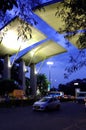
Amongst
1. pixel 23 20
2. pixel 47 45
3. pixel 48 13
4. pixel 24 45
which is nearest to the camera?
pixel 23 20

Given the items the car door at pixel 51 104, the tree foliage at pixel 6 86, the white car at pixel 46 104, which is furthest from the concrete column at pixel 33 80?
the car door at pixel 51 104

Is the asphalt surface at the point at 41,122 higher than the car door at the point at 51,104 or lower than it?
lower

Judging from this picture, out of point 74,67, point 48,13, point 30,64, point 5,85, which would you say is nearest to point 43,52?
point 30,64

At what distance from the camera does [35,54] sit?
86312 mm

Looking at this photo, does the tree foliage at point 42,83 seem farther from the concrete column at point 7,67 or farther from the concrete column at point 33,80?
the concrete column at point 7,67

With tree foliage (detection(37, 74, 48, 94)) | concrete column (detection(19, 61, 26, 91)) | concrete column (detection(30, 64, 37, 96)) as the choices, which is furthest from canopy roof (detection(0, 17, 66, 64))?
tree foliage (detection(37, 74, 48, 94))

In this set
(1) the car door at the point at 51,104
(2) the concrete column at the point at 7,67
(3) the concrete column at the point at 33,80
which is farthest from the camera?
(3) the concrete column at the point at 33,80

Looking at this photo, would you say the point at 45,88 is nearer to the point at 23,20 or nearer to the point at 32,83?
the point at 32,83

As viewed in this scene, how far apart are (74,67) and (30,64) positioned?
291 feet

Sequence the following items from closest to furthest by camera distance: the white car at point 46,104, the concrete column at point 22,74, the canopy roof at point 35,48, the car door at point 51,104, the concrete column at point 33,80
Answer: the white car at point 46,104 → the car door at point 51,104 → the canopy roof at point 35,48 → the concrete column at point 22,74 → the concrete column at point 33,80

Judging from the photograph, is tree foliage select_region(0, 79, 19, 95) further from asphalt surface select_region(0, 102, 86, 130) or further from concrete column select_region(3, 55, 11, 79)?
asphalt surface select_region(0, 102, 86, 130)

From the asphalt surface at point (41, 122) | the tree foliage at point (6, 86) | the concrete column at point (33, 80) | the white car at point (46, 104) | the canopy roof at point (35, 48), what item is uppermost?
the canopy roof at point (35, 48)

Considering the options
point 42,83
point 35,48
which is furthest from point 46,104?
point 42,83

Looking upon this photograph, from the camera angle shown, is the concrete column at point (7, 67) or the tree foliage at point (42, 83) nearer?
the concrete column at point (7, 67)
